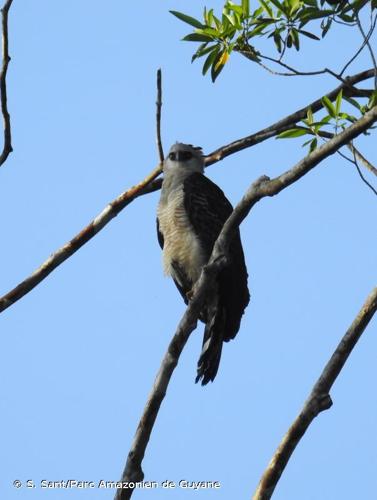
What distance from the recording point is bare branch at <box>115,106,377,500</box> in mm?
4043

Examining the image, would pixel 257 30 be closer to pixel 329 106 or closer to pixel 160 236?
pixel 329 106

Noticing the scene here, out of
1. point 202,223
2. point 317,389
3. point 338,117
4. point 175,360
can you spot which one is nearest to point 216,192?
point 202,223

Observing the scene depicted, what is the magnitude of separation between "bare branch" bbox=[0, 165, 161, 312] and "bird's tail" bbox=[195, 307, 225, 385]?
1.03 metres

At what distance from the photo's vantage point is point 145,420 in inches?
169

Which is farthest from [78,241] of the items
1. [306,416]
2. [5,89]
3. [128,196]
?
[306,416]

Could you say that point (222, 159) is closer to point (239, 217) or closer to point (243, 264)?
point (243, 264)

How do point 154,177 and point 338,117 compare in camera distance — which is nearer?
point 338,117

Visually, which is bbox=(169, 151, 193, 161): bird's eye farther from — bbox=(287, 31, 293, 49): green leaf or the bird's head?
bbox=(287, 31, 293, 49): green leaf

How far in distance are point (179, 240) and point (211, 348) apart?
3.69 feet

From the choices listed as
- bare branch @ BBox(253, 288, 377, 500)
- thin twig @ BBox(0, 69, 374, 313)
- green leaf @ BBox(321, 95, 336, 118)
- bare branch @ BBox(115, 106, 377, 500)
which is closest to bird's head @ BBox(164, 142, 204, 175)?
thin twig @ BBox(0, 69, 374, 313)

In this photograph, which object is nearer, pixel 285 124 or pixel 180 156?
pixel 285 124

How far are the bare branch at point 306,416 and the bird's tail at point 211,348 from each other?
7.02 ft

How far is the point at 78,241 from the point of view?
5.74 meters

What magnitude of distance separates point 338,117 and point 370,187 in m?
0.45
